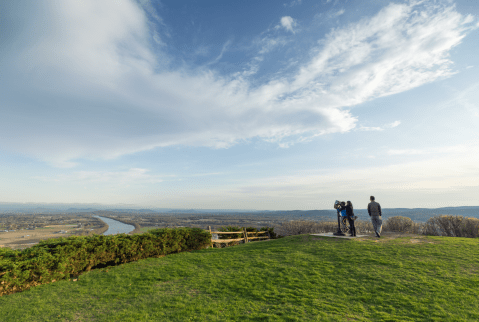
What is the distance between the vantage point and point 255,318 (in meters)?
4.54

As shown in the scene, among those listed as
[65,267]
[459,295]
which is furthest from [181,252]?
[459,295]

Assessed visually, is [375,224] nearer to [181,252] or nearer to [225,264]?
[225,264]

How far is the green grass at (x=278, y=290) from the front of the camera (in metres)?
4.72

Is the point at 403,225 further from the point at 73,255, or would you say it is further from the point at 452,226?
the point at 73,255

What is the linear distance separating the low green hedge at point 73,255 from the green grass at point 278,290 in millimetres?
440

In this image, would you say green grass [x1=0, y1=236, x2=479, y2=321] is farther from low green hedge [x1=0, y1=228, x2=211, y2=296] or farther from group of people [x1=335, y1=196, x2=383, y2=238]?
group of people [x1=335, y1=196, x2=383, y2=238]

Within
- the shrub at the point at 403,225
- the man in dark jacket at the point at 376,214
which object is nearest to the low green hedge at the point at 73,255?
the man in dark jacket at the point at 376,214

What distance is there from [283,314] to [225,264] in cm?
437

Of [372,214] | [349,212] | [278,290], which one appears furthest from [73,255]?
[372,214]

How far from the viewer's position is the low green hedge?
632 cm

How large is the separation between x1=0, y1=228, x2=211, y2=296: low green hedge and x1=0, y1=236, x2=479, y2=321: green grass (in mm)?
440

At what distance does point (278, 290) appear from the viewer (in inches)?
232

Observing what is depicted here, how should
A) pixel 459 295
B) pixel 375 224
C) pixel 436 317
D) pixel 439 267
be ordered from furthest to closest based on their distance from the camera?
pixel 375 224 → pixel 439 267 → pixel 459 295 → pixel 436 317

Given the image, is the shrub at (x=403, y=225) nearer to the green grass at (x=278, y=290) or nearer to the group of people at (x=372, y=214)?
the group of people at (x=372, y=214)
